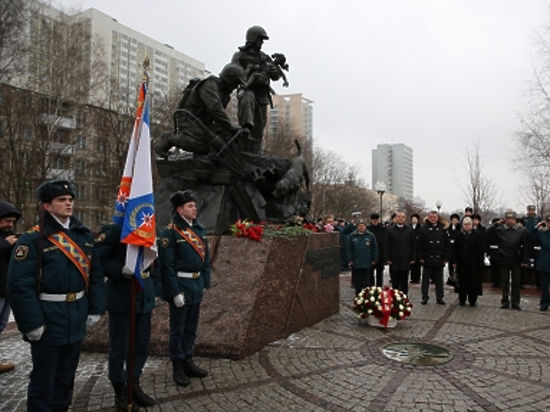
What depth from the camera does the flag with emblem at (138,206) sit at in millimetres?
3521

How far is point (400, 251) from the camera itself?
28.4ft

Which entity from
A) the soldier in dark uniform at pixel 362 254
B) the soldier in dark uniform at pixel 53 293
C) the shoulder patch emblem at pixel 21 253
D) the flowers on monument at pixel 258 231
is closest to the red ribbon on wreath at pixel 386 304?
the flowers on monument at pixel 258 231

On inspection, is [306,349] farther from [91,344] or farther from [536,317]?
[536,317]

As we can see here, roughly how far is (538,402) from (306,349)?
252cm

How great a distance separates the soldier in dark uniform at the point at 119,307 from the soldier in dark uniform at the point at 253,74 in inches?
175

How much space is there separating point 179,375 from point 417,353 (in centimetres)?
300

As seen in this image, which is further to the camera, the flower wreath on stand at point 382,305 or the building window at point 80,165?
the building window at point 80,165

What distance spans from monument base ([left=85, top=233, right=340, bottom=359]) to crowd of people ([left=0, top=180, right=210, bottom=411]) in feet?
2.35

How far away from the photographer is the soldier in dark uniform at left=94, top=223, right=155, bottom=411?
11.8 ft

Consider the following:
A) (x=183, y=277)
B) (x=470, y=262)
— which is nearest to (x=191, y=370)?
(x=183, y=277)

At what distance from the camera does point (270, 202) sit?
813 centimetres

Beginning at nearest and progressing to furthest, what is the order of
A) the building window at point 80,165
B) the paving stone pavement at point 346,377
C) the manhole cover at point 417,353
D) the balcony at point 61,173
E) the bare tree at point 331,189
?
the paving stone pavement at point 346,377 → the manhole cover at point 417,353 → the balcony at point 61,173 → the building window at point 80,165 → the bare tree at point 331,189

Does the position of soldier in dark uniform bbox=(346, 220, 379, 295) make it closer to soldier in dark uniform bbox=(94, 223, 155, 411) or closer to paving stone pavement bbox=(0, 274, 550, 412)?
paving stone pavement bbox=(0, 274, 550, 412)

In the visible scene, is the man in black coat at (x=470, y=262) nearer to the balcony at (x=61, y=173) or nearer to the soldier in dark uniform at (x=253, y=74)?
the soldier in dark uniform at (x=253, y=74)
